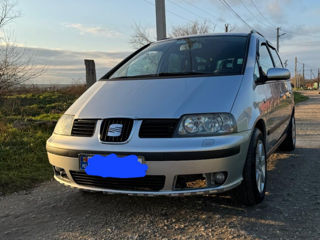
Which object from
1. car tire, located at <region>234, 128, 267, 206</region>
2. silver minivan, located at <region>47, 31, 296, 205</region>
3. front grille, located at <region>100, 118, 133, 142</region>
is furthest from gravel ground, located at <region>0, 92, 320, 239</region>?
front grille, located at <region>100, 118, 133, 142</region>

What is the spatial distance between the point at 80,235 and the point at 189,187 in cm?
89

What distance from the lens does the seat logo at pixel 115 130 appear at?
2.52m

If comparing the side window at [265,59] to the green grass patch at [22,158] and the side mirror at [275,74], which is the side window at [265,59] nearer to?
the side mirror at [275,74]

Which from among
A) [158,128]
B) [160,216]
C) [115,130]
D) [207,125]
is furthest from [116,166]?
[207,125]

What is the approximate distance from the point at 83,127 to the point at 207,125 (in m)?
1.02

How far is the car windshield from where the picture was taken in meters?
3.20

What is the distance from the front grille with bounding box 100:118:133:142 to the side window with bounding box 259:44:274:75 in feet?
5.57

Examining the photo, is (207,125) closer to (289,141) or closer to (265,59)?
(265,59)

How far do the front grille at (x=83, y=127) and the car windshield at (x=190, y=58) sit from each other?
0.87m

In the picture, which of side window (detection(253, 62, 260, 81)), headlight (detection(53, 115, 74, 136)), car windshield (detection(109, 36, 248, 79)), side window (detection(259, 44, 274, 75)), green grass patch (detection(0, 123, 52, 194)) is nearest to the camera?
headlight (detection(53, 115, 74, 136))

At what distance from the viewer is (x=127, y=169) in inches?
95.0

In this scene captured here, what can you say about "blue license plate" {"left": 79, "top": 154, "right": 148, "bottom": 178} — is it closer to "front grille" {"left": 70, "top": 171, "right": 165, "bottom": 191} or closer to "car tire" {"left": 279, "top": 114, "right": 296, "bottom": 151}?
"front grille" {"left": 70, "top": 171, "right": 165, "bottom": 191}

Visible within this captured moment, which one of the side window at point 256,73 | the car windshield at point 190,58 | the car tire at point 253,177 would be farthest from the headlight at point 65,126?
the side window at point 256,73

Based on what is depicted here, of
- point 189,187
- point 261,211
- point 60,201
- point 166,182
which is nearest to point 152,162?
point 166,182
